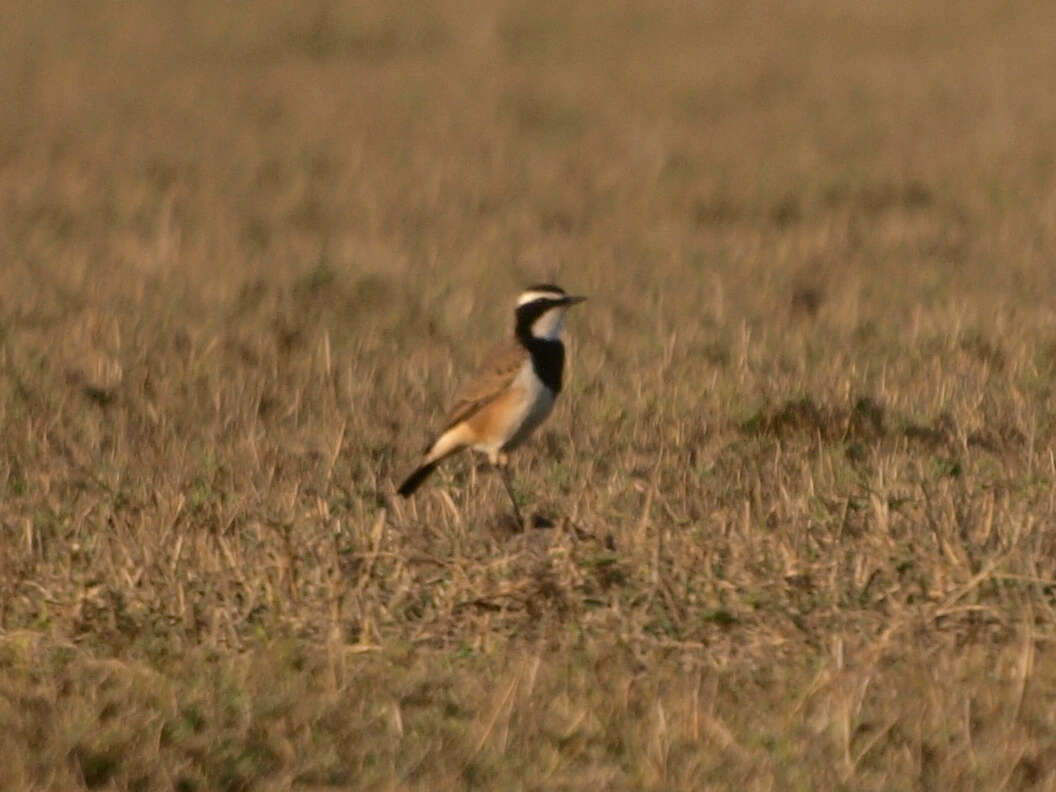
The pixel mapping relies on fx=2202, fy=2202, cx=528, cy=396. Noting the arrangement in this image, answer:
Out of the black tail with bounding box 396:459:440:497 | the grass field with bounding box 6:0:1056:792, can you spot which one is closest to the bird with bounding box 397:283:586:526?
the black tail with bounding box 396:459:440:497

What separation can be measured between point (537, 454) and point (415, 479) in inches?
35.4

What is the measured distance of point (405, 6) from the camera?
1162 inches

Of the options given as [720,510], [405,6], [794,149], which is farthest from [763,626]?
[405,6]

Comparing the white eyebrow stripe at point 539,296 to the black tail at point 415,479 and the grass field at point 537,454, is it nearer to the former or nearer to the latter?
the grass field at point 537,454

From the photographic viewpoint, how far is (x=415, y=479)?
8352mm

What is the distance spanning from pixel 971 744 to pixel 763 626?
0.96 m

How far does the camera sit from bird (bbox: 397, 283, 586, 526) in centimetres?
848

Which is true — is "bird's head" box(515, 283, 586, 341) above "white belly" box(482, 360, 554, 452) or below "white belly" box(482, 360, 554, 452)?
above

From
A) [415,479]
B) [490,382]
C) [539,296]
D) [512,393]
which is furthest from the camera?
Result: [539,296]

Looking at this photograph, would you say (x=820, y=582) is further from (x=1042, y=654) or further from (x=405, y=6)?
(x=405, y=6)

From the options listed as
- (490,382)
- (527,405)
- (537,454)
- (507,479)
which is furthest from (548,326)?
(507,479)

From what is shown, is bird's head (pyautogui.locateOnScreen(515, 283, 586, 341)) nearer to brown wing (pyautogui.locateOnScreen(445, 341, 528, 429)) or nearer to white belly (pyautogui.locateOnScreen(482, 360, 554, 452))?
brown wing (pyautogui.locateOnScreen(445, 341, 528, 429))

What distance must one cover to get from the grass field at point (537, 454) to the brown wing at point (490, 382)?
0.33 m

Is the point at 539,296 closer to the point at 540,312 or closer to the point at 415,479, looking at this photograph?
the point at 540,312
